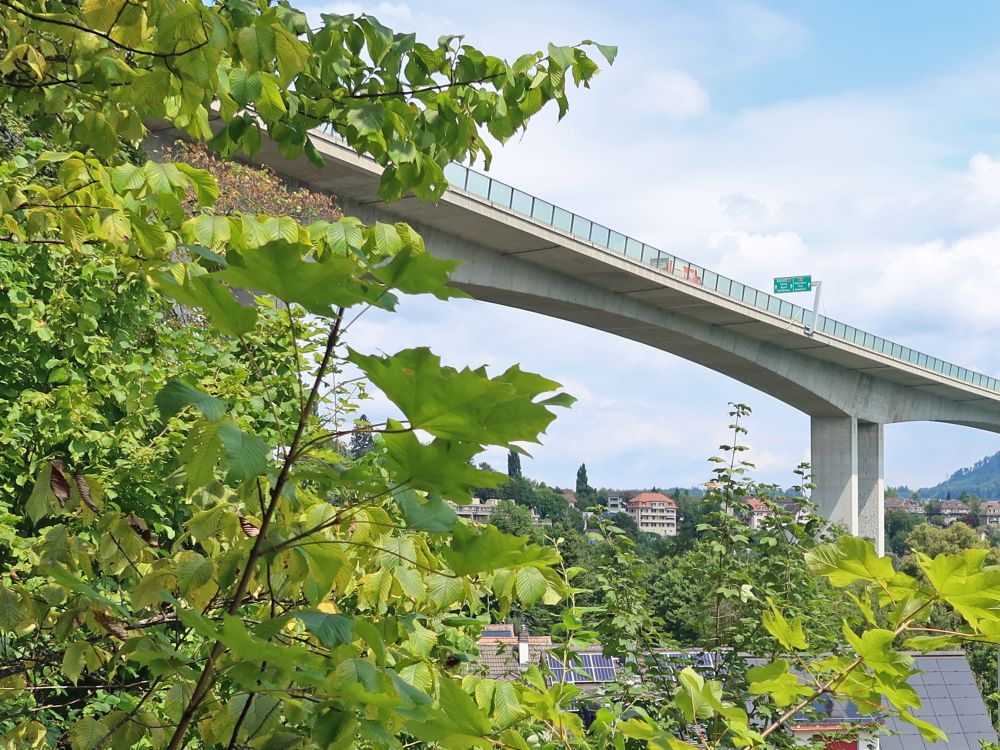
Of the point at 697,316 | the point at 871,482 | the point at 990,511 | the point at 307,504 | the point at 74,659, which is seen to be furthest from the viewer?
the point at 990,511

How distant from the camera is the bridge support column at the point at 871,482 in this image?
134 ft

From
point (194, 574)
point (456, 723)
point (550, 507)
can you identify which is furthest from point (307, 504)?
point (550, 507)

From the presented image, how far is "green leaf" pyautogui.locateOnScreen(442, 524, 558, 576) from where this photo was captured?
119 cm

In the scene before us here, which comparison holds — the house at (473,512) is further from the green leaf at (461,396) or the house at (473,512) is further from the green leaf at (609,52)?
the green leaf at (609,52)

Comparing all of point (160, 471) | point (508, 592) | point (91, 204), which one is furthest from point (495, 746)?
point (160, 471)

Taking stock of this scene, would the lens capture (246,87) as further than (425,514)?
Yes

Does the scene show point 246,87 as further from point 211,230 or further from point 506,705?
point 506,705

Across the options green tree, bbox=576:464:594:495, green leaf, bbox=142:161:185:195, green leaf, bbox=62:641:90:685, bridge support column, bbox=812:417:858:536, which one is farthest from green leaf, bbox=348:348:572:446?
green tree, bbox=576:464:594:495

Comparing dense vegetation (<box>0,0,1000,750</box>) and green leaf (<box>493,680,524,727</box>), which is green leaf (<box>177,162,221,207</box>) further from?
green leaf (<box>493,680,524,727</box>)

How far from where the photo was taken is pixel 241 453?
1.12 meters

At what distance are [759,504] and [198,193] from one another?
16.5 ft

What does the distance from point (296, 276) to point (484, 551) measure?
1.39ft

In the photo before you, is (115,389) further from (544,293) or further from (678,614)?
(544,293)

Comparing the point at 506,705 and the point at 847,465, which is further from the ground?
the point at 847,465
